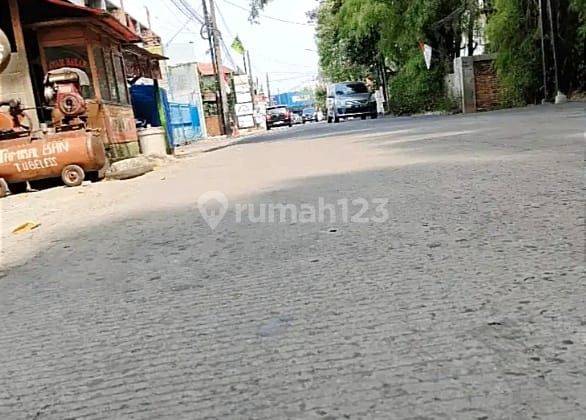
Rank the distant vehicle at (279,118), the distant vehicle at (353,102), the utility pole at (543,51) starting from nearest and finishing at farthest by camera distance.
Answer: the utility pole at (543,51), the distant vehicle at (353,102), the distant vehicle at (279,118)

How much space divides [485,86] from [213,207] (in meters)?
19.4

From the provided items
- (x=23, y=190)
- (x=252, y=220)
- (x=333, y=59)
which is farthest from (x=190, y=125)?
(x=252, y=220)

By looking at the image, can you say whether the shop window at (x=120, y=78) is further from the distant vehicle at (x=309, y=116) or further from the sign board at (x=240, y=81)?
the distant vehicle at (x=309, y=116)

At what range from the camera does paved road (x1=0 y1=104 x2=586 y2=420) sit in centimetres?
186

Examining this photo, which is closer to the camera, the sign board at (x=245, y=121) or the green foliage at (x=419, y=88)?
the green foliage at (x=419, y=88)

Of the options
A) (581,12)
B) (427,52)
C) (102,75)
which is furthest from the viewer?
(427,52)

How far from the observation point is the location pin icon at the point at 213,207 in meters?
4.91

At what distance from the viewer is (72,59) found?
12219 millimetres

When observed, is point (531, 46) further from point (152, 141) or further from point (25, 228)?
point (25, 228)

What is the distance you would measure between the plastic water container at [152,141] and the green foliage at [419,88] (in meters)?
12.7

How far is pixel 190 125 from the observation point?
102 ft

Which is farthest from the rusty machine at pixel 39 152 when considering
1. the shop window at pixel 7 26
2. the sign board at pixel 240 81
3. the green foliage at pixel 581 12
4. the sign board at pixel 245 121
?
the sign board at pixel 240 81

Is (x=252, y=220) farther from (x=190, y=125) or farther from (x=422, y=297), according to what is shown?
(x=190, y=125)

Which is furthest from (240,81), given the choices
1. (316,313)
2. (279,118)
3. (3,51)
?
(316,313)
